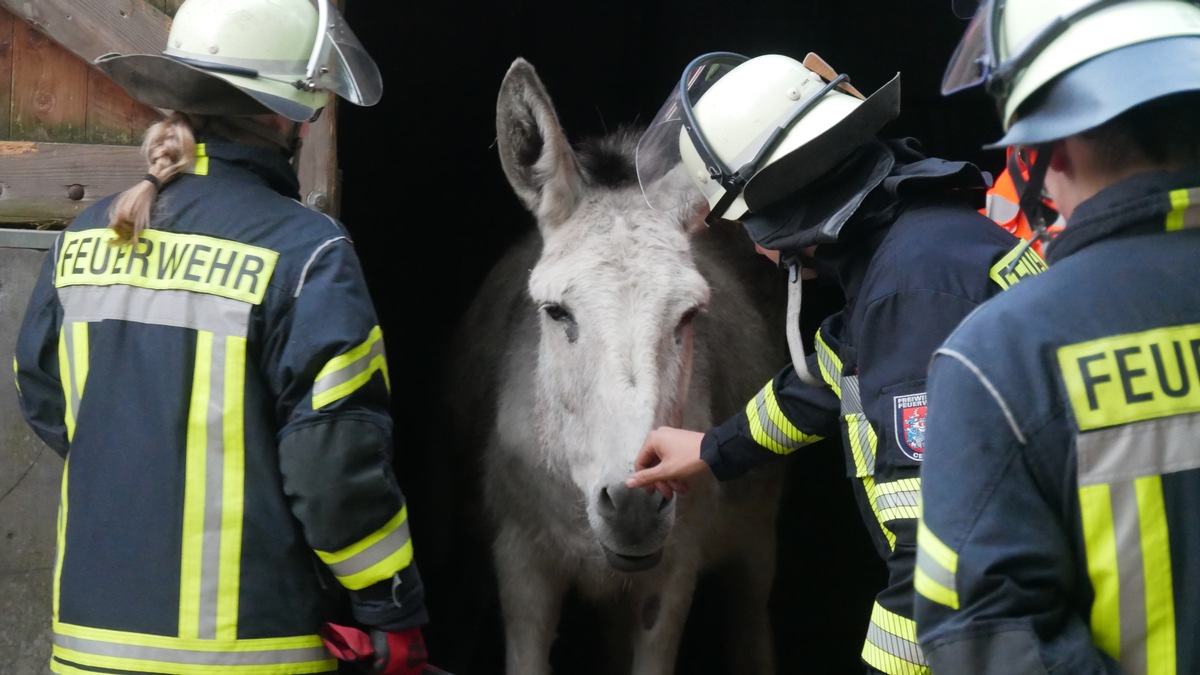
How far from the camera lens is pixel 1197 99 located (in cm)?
144

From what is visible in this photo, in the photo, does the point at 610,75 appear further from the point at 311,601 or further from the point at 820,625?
the point at 311,601

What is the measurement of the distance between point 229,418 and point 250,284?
0.30 m

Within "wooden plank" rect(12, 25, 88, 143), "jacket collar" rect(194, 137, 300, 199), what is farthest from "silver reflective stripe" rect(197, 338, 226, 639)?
"wooden plank" rect(12, 25, 88, 143)

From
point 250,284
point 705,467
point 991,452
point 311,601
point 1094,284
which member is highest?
point 1094,284

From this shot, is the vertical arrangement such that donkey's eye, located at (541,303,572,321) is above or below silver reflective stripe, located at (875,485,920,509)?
below

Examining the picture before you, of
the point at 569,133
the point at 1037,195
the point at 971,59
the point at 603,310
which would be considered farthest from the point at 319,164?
the point at 569,133

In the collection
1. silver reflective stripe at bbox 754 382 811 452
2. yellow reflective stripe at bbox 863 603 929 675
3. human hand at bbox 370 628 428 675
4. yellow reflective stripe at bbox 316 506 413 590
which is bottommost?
human hand at bbox 370 628 428 675

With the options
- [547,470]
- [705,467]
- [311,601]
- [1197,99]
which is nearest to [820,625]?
[547,470]

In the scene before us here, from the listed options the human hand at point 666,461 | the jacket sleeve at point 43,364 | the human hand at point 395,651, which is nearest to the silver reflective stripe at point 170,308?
the jacket sleeve at point 43,364

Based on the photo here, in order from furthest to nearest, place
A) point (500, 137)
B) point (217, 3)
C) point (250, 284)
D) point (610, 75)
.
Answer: point (610, 75), point (500, 137), point (217, 3), point (250, 284)

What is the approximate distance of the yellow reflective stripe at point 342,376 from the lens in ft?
7.57

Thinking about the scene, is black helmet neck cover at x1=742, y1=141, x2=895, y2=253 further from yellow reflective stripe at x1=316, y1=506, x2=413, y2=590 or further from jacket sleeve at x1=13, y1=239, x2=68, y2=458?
jacket sleeve at x1=13, y1=239, x2=68, y2=458

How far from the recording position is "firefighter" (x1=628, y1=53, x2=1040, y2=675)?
83.0 inches

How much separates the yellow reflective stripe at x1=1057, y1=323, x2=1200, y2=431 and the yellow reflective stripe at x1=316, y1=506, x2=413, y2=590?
155 centimetres
